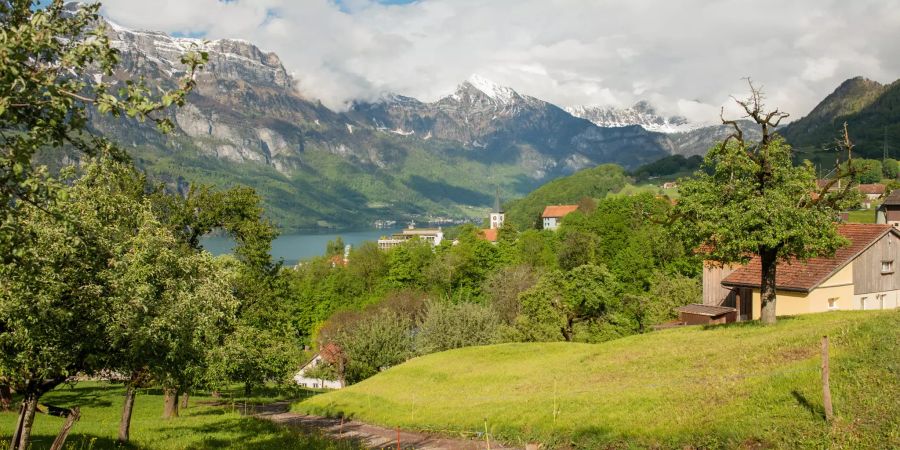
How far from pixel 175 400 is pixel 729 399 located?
3196 centimetres

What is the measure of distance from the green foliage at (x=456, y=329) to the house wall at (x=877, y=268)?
32214mm

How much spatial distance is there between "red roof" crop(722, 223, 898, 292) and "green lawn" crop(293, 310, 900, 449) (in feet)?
20.5

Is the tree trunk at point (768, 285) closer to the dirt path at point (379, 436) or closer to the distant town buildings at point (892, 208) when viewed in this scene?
the dirt path at point (379, 436)

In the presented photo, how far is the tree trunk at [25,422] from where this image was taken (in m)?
13.8

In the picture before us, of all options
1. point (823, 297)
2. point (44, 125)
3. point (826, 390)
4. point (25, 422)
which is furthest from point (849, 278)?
point (44, 125)

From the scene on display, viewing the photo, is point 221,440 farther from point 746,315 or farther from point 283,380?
point 746,315

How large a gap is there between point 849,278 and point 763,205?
17.2 m

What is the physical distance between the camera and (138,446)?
1952cm

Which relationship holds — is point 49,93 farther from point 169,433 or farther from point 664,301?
point 664,301

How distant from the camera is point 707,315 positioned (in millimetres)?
51156

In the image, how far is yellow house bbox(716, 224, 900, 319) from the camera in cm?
4134

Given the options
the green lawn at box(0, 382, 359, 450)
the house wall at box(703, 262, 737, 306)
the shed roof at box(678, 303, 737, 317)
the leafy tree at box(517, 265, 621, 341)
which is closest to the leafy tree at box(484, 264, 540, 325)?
the leafy tree at box(517, 265, 621, 341)

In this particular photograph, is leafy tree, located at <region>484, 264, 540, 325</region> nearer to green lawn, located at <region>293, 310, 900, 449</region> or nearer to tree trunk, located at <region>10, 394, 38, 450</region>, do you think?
green lawn, located at <region>293, 310, 900, 449</region>

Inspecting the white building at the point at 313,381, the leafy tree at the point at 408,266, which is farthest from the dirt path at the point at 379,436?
the leafy tree at the point at 408,266
